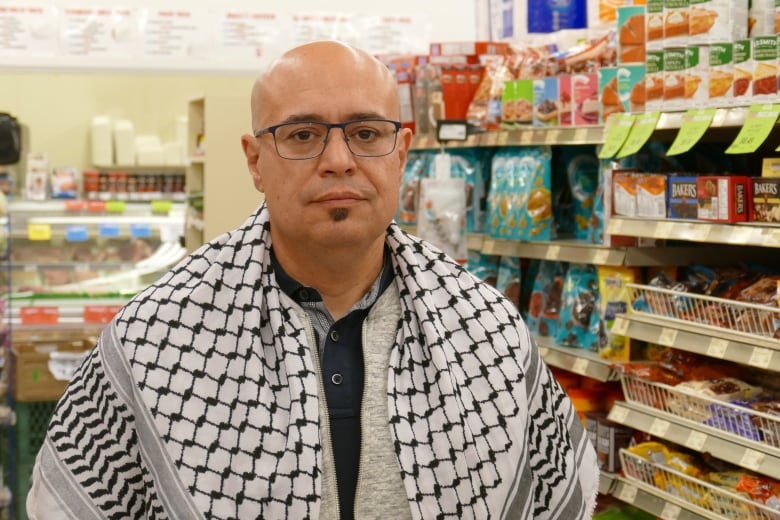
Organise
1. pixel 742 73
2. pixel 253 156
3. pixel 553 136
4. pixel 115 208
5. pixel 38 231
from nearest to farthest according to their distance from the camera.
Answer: pixel 253 156 → pixel 742 73 → pixel 553 136 → pixel 38 231 → pixel 115 208

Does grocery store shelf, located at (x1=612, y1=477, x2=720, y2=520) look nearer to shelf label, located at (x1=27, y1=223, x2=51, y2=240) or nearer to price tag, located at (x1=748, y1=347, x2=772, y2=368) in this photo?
price tag, located at (x1=748, y1=347, x2=772, y2=368)

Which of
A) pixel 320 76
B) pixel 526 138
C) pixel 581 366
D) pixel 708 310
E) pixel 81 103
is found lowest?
pixel 581 366

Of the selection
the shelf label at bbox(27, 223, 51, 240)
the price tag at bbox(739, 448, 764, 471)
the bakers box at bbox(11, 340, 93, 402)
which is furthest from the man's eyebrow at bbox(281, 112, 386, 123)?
the shelf label at bbox(27, 223, 51, 240)

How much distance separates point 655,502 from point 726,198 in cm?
99

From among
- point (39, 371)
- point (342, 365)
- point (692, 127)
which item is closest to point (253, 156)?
point (342, 365)

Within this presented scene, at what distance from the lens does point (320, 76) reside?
1.72 metres

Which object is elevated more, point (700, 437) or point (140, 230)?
point (140, 230)

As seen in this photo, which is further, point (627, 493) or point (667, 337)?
point (627, 493)

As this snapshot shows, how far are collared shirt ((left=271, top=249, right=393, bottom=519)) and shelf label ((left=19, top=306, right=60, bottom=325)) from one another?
3658 millimetres

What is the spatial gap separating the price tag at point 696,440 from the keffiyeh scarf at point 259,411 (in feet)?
4.14

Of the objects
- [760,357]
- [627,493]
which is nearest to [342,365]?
[760,357]

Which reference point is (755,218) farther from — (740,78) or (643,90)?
(643,90)

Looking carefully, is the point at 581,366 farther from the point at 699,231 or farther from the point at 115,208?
the point at 115,208

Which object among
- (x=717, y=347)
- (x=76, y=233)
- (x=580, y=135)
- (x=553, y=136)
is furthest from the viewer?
(x=76, y=233)
